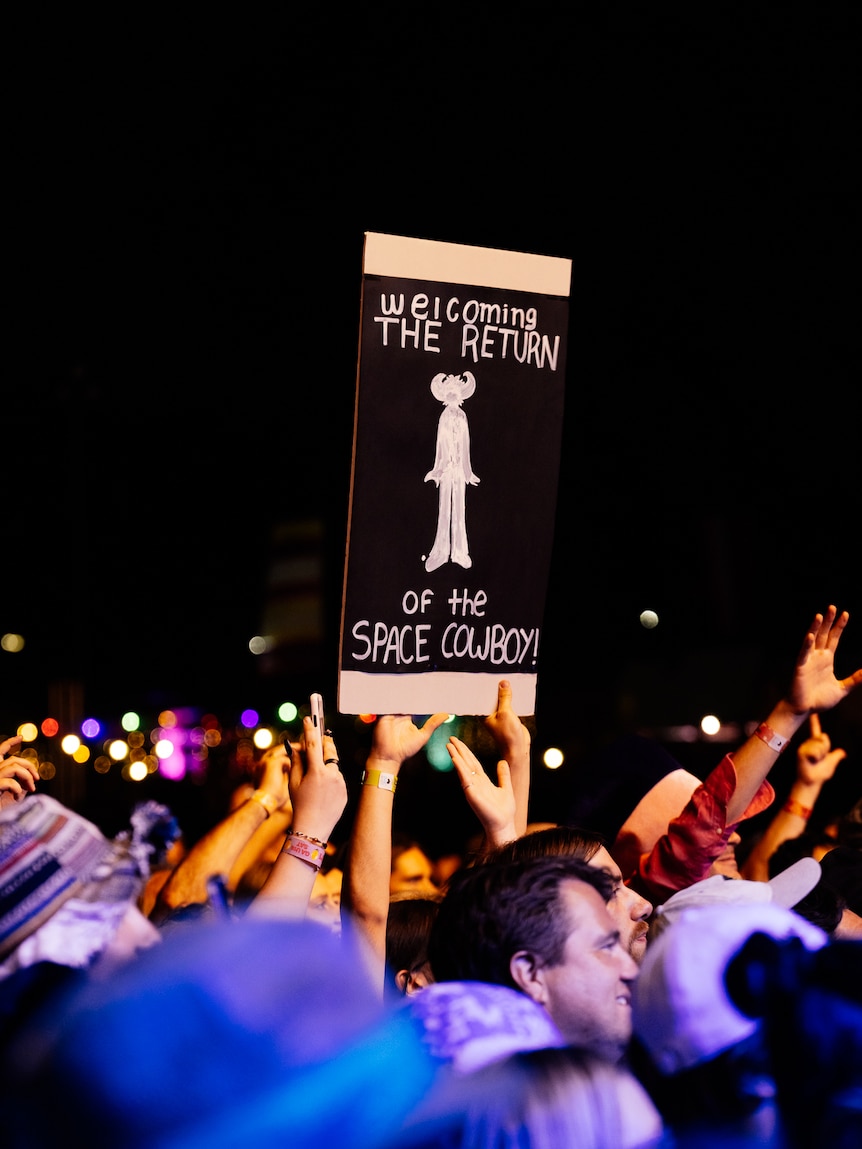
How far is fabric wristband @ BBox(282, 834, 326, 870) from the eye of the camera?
303 cm

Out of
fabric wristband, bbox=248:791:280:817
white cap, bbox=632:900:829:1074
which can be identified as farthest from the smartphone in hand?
white cap, bbox=632:900:829:1074

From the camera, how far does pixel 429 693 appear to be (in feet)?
12.6

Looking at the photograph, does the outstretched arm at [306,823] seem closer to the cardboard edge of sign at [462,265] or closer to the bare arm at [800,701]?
the bare arm at [800,701]

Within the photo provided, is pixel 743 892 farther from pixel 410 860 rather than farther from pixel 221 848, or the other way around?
pixel 410 860

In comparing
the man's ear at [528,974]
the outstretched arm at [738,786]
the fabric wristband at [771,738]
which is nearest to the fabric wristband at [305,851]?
the man's ear at [528,974]

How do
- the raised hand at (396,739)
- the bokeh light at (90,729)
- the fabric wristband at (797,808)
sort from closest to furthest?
the raised hand at (396,739) < the fabric wristband at (797,808) < the bokeh light at (90,729)

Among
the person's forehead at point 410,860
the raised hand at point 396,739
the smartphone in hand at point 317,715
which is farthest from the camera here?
the person's forehead at point 410,860

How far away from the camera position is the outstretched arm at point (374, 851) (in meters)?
3.19

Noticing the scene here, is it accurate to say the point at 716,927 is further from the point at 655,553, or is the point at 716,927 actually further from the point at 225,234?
the point at 655,553

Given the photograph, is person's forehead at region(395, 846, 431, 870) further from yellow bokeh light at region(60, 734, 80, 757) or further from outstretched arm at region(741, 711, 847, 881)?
yellow bokeh light at region(60, 734, 80, 757)

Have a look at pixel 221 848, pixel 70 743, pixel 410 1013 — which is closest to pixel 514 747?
pixel 221 848

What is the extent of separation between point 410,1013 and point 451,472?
203 centimetres

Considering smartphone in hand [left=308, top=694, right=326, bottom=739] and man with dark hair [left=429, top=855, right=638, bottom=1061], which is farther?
smartphone in hand [left=308, top=694, right=326, bottom=739]

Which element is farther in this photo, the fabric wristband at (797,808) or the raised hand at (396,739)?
the fabric wristband at (797,808)
